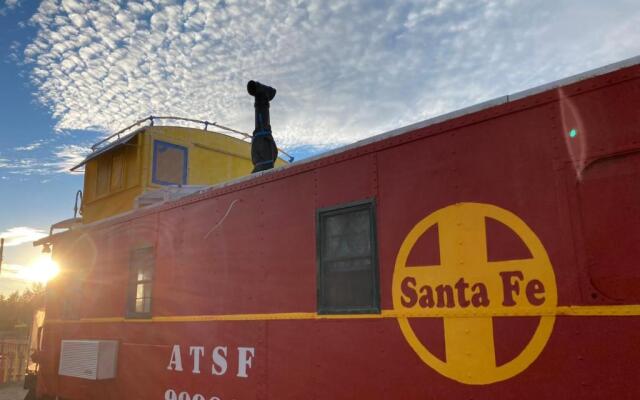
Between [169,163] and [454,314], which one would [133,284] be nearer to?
[169,163]

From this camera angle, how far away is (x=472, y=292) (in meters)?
3.57

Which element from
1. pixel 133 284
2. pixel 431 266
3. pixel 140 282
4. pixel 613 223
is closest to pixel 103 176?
pixel 133 284

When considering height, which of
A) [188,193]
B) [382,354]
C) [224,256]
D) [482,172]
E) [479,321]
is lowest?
[382,354]

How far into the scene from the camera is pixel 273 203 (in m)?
5.22

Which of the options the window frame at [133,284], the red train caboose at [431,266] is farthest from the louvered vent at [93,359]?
the red train caboose at [431,266]

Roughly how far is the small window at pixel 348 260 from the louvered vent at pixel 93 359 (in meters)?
3.88

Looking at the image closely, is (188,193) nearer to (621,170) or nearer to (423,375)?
(423,375)

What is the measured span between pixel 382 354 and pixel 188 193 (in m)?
3.80

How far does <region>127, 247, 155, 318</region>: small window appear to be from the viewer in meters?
6.78

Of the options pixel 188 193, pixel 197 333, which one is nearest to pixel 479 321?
pixel 197 333

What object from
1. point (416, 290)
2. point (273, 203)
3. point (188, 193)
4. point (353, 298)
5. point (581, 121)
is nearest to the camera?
point (581, 121)

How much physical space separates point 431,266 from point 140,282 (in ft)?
15.1

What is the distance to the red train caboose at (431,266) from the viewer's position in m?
3.08

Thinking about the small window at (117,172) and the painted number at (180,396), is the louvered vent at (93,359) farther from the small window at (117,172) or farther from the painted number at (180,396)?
the small window at (117,172)
